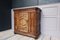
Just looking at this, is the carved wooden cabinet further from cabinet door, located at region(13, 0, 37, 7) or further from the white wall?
cabinet door, located at region(13, 0, 37, 7)

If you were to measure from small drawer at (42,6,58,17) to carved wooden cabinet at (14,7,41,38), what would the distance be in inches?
6.4

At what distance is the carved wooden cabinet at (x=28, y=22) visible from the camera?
1.14 meters

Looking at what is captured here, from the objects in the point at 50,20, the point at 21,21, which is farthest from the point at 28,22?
the point at 50,20

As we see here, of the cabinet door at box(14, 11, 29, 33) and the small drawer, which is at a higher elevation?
the small drawer

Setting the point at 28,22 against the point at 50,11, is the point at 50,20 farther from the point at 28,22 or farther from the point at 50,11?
the point at 28,22

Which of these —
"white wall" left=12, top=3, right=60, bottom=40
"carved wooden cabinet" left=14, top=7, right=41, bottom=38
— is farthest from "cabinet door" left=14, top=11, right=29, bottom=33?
"white wall" left=12, top=3, right=60, bottom=40

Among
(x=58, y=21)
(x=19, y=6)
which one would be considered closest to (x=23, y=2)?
(x=19, y=6)

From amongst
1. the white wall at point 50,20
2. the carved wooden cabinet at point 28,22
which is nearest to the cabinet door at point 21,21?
the carved wooden cabinet at point 28,22

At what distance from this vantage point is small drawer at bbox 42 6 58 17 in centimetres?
129

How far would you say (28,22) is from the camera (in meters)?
1.21

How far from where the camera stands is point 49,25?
1362 millimetres

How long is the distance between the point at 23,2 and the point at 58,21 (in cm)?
92

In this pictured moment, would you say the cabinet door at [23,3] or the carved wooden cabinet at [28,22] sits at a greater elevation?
the cabinet door at [23,3]

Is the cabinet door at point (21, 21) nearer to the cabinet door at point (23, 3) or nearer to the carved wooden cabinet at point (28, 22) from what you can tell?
the carved wooden cabinet at point (28, 22)
